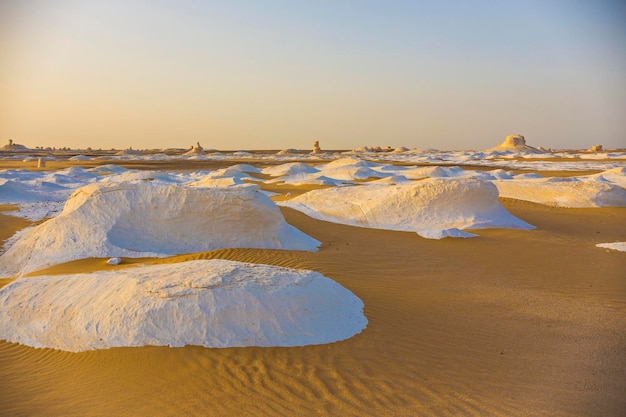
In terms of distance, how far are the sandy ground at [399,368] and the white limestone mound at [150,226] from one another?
3598mm

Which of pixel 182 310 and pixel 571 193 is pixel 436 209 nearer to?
pixel 571 193

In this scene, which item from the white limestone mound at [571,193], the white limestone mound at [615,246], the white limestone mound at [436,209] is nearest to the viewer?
the white limestone mound at [615,246]

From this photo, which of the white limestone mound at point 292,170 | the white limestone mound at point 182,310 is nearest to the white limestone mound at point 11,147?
the white limestone mound at point 292,170

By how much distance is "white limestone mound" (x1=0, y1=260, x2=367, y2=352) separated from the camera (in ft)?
17.7

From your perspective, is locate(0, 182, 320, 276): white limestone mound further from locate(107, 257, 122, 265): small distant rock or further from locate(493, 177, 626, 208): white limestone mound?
locate(493, 177, 626, 208): white limestone mound

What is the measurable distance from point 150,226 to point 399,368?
724cm

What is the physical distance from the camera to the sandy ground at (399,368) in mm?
4312

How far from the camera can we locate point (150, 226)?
34.5 feet

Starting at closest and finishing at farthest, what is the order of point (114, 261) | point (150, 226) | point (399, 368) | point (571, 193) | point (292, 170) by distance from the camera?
point (399, 368) < point (114, 261) < point (150, 226) < point (571, 193) < point (292, 170)

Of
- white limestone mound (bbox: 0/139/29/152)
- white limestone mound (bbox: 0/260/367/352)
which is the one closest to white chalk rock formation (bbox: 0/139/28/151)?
white limestone mound (bbox: 0/139/29/152)

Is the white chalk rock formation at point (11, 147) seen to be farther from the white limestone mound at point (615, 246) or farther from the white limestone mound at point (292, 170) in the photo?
the white limestone mound at point (615, 246)

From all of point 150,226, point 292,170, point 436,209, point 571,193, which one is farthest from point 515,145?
point 150,226

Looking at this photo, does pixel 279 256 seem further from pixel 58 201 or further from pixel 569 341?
pixel 58 201

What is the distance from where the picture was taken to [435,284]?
8.66m
